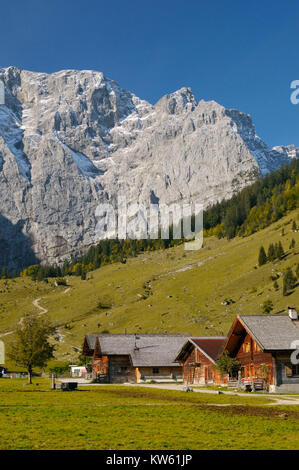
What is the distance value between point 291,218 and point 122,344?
128446 millimetres

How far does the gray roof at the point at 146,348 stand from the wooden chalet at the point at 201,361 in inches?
221

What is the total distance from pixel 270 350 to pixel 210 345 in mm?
18281

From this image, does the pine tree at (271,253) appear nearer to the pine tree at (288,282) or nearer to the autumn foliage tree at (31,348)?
the pine tree at (288,282)

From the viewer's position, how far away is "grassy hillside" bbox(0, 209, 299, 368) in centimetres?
13100

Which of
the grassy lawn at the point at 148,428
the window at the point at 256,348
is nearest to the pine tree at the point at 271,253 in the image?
the window at the point at 256,348

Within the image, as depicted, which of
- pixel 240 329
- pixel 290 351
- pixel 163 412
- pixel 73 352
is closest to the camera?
pixel 163 412

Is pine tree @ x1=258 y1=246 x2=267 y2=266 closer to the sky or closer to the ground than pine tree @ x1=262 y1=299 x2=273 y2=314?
closer to the sky

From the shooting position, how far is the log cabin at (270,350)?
4569 centimetres

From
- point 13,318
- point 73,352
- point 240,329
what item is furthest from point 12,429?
point 13,318

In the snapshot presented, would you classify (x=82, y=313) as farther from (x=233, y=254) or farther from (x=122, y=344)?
(x=122, y=344)

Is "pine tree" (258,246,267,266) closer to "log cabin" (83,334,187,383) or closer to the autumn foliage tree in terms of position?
"log cabin" (83,334,187,383)

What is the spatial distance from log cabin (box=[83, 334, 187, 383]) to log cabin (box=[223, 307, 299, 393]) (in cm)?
2322

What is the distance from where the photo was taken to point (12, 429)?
62.7 ft

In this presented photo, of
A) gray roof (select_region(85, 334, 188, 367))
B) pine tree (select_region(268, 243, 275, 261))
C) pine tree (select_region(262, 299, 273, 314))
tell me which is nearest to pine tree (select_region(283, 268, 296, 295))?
pine tree (select_region(262, 299, 273, 314))
